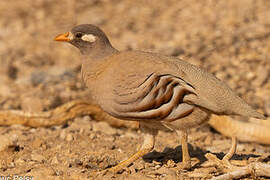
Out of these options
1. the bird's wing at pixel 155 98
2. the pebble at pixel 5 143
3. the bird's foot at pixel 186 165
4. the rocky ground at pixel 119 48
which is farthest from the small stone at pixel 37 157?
the bird's foot at pixel 186 165

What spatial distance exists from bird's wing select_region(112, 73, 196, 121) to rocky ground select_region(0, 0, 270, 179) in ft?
2.76

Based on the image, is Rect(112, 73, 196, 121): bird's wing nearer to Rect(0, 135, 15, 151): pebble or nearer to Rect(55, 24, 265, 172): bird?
Rect(55, 24, 265, 172): bird

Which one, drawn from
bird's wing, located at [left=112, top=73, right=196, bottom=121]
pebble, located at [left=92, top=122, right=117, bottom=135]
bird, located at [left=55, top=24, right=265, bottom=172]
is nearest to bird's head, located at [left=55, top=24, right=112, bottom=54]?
bird, located at [left=55, top=24, right=265, bottom=172]

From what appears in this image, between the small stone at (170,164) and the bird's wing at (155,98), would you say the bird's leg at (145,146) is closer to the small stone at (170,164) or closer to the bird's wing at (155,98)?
the small stone at (170,164)

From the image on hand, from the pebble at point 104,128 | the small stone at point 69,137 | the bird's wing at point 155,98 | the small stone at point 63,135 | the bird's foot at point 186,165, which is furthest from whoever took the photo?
the pebble at point 104,128

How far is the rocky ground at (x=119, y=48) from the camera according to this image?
6191 mm

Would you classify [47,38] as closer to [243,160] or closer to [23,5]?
[23,5]

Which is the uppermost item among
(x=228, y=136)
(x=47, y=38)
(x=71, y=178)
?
(x=47, y=38)

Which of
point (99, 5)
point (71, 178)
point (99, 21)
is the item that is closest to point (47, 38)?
point (99, 21)

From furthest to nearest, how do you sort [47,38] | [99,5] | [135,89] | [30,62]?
1. [99,5]
2. [47,38]
3. [30,62]
4. [135,89]

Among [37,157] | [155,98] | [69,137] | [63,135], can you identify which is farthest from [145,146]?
[63,135]

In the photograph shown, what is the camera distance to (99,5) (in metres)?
16.8

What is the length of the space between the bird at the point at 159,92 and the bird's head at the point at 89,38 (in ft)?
0.97

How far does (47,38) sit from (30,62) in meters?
2.03
